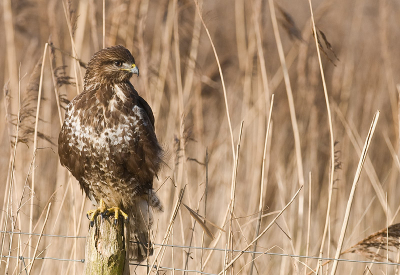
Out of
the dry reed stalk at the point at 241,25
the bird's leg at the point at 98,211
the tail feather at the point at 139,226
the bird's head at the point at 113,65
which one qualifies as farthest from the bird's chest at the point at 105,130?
the dry reed stalk at the point at 241,25

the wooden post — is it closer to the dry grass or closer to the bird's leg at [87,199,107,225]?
the dry grass

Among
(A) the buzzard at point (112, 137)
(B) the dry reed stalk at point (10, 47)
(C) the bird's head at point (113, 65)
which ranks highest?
(B) the dry reed stalk at point (10, 47)

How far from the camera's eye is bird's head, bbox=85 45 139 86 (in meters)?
2.75

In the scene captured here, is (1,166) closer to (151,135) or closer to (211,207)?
(211,207)

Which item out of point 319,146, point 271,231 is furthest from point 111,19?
point 319,146

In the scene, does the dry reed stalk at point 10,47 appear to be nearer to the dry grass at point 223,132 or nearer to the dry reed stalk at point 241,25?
the dry grass at point 223,132

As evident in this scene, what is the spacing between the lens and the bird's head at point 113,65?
2.75 meters

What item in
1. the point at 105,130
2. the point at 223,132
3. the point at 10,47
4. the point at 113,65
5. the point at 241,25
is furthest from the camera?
the point at 223,132

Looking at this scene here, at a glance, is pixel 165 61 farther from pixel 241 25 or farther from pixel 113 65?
pixel 113 65

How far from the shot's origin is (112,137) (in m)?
2.62

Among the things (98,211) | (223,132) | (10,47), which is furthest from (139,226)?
(223,132)

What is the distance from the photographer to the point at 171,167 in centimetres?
295

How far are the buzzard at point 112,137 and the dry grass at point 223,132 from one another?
15 centimetres

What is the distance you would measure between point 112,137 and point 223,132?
2.28 meters
